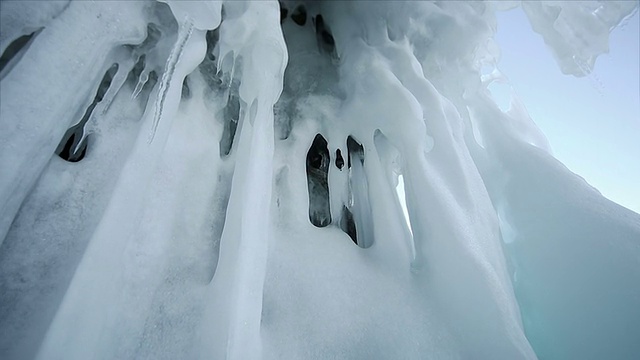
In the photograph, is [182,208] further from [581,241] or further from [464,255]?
[581,241]

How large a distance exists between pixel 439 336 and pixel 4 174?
169 centimetres

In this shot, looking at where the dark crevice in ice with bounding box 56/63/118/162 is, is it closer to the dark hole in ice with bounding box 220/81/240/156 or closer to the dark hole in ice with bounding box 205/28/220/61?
the dark hole in ice with bounding box 220/81/240/156

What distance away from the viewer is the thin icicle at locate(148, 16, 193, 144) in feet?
4.56

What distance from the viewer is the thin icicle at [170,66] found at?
1.39 metres

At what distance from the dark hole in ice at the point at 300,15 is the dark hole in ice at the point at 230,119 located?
1236mm

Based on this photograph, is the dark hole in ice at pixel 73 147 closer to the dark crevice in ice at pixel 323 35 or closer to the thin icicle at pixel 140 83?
the thin icicle at pixel 140 83

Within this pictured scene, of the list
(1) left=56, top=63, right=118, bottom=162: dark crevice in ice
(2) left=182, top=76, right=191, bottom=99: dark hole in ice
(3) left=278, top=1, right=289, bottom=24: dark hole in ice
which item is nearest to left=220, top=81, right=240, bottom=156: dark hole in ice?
(2) left=182, top=76, right=191, bottom=99: dark hole in ice

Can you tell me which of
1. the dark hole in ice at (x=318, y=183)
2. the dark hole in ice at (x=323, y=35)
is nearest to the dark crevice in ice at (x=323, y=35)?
the dark hole in ice at (x=323, y=35)

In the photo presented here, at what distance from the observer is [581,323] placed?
4.85 ft

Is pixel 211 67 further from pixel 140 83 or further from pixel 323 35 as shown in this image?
pixel 323 35

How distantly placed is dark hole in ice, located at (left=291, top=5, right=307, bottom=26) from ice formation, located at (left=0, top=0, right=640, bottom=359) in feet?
2.57

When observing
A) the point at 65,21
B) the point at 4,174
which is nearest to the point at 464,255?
the point at 4,174

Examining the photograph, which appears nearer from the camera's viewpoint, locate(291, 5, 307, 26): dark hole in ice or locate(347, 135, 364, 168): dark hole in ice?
locate(347, 135, 364, 168): dark hole in ice

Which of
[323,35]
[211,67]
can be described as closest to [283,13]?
[323,35]
